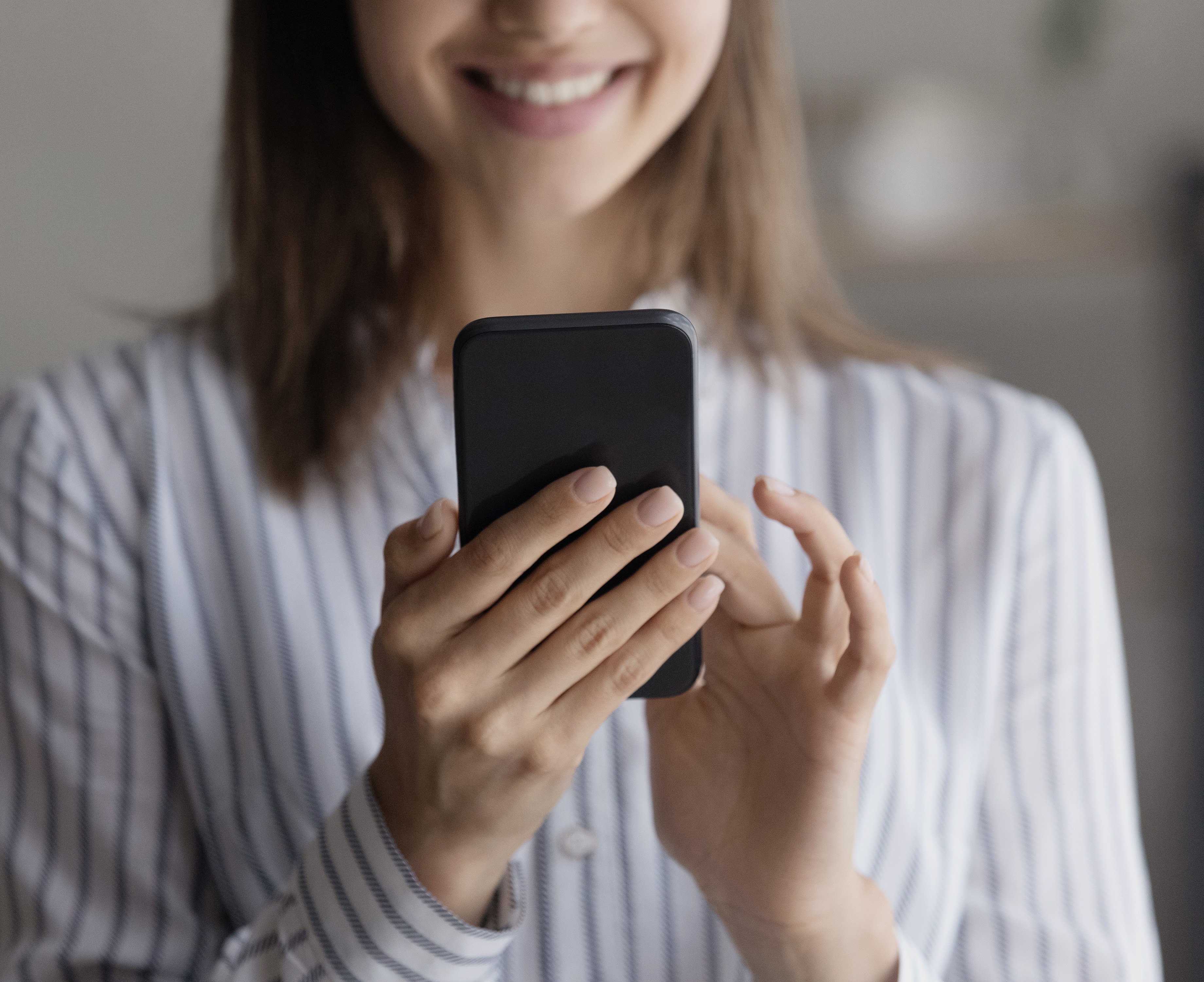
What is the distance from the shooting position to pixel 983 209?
1419 mm

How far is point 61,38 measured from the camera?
1272 mm

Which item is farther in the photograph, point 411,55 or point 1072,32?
point 1072,32

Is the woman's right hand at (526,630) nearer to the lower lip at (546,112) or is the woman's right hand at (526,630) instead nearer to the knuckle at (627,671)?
the knuckle at (627,671)

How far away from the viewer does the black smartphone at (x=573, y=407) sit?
422 mm

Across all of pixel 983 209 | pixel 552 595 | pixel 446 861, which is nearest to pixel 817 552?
pixel 552 595

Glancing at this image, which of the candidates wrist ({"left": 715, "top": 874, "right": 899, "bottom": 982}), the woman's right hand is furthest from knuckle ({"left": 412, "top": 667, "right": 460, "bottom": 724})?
wrist ({"left": 715, "top": 874, "right": 899, "bottom": 982})

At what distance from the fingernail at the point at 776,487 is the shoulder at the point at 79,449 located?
17.3 inches

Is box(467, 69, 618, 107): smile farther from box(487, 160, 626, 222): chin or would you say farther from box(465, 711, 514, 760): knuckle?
box(465, 711, 514, 760): knuckle

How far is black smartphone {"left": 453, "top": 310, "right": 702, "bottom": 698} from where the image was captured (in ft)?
1.38

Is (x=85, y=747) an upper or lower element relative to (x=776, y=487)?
lower

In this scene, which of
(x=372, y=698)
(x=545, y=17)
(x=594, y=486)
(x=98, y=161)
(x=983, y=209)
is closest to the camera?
(x=594, y=486)

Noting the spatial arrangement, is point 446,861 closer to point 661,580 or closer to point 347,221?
point 661,580

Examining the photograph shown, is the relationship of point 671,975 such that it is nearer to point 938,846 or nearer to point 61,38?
point 938,846

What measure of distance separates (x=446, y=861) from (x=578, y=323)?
26 centimetres
